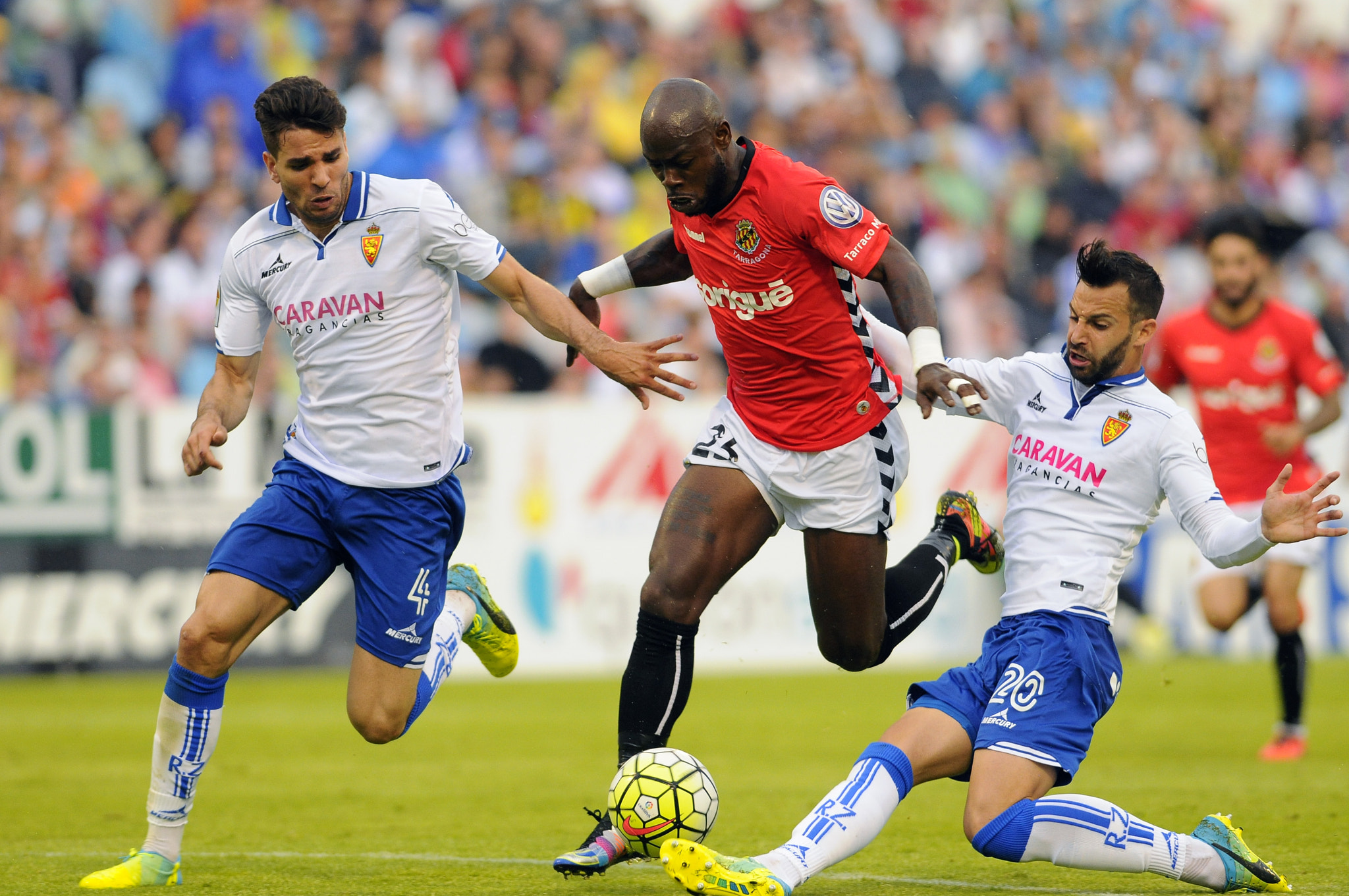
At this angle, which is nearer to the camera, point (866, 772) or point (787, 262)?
point (866, 772)

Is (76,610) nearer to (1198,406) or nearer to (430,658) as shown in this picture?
(430,658)

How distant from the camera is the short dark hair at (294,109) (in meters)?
5.78

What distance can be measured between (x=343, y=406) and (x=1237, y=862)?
344cm

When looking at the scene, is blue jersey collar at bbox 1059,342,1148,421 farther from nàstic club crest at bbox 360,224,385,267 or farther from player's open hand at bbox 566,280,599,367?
nàstic club crest at bbox 360,224,385,267

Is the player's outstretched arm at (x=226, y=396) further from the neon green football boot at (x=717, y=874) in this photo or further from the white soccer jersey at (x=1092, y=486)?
the white soccer jersey at (x=1092, y=486)

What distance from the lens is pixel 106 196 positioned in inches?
591

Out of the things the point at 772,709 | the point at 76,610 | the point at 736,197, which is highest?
the point at 736,197

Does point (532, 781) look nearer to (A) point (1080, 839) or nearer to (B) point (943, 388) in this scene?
(A) point (1080, 839)

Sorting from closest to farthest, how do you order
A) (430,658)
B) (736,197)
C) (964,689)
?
(964,689)
(736,197)
(430,658)

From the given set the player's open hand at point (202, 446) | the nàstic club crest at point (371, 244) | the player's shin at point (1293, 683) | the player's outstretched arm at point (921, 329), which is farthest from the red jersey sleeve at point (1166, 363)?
the player's open hand at point (202, 446)

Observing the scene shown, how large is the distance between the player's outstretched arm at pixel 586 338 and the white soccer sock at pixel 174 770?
1.80 meters

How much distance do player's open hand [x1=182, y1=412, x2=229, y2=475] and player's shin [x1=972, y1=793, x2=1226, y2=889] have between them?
2.86 metres

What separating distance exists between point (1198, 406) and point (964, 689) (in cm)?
463

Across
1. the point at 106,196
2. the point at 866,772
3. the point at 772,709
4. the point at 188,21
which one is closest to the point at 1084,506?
the point at 866,772
